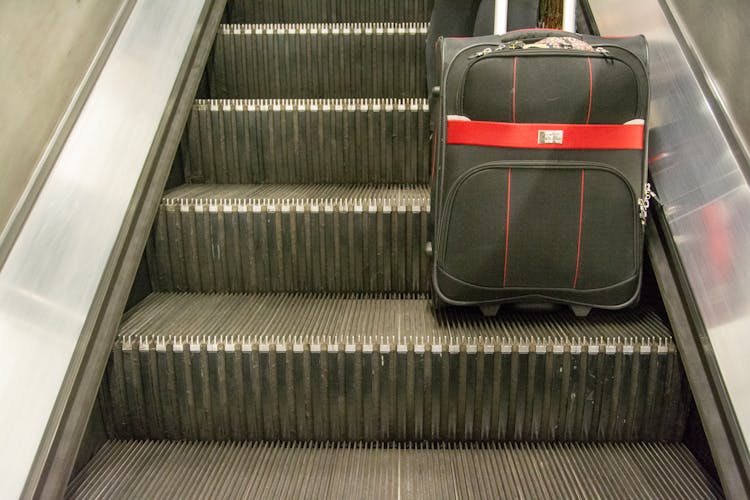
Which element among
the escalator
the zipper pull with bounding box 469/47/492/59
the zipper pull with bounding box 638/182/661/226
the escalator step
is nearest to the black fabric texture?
the zipper pull with bounding box 469/47/492/59

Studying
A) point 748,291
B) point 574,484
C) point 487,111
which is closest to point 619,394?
point 574,484

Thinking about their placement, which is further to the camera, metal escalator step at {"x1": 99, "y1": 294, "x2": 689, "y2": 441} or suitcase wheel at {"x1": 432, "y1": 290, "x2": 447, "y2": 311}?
suitcase wheel at {"x1": 432, "y1": 290, "x2": 447, "y2": 311}

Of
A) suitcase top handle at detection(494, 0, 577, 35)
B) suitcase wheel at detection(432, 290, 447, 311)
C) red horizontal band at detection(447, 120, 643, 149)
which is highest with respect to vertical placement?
suitcase top handle at detection(494, 0, 577, 35)

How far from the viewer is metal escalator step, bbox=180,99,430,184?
66.4 inches

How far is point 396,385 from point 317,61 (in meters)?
1.23

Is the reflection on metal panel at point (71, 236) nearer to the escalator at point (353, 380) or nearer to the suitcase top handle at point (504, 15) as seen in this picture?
the escalator at point (353, 380)

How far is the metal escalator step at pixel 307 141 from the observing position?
1.69m

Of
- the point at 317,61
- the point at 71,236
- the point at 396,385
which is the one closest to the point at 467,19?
the point at 317,61

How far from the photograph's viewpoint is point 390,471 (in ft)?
3.72

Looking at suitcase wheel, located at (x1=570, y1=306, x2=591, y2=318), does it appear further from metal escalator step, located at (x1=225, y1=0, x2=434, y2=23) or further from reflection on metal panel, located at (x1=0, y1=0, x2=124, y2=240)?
metal escalator step, located at (x1=225, y1=0, x2=434, y2=23)

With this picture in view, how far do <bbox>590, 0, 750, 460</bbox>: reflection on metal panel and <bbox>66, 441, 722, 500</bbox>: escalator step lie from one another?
23 centimetres

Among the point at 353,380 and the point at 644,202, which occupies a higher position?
the point at 644,202

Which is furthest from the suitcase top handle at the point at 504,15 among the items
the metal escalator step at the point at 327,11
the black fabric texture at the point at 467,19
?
the metal escalator step at the point at 327,11

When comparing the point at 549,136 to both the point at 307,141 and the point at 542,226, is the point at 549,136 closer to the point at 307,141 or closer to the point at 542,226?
the point at 542,226
